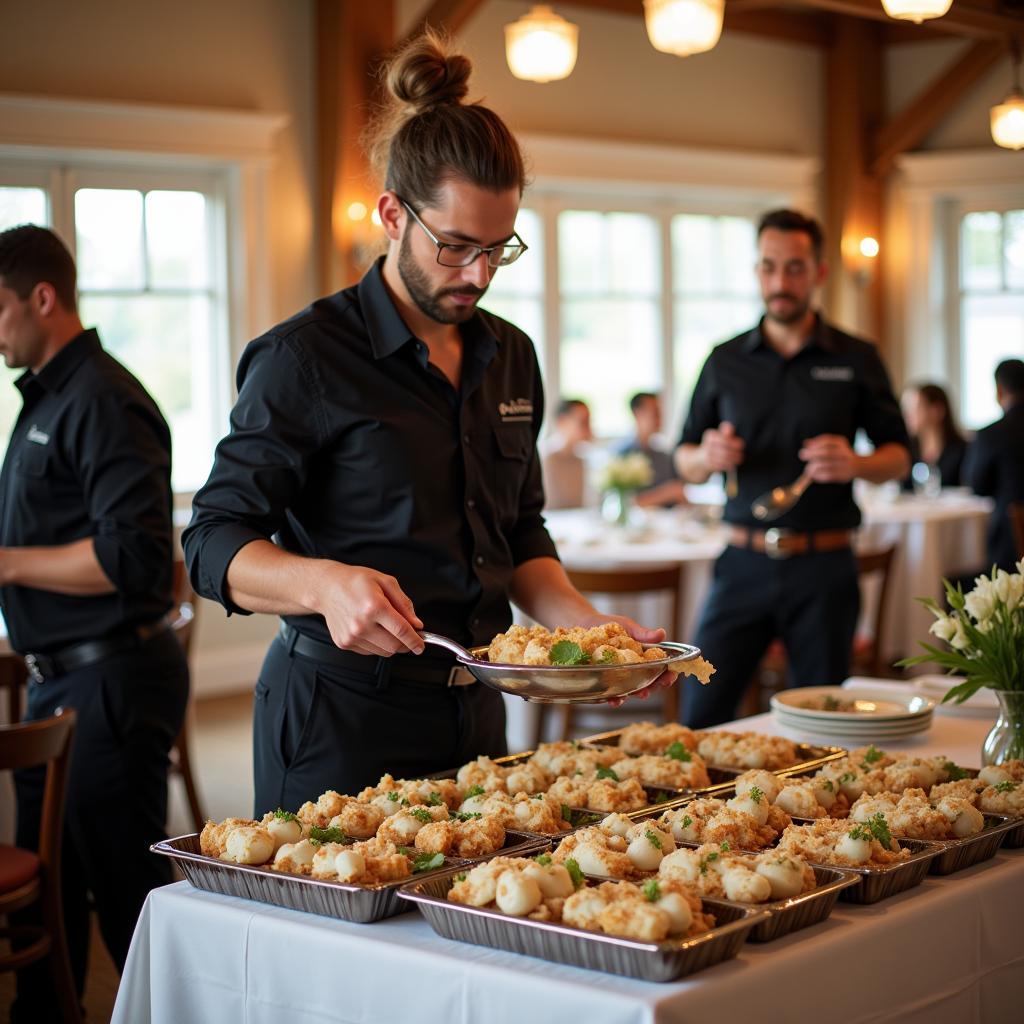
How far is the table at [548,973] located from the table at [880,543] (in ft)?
10.6

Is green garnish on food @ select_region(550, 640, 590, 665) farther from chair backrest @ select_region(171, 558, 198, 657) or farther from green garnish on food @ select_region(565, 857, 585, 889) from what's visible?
chair backrest @ select_region(171, 558, 198, 657)

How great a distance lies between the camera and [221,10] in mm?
6918

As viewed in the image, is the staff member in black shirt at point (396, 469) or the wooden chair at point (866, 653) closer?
the staff member in black shirt at point (396, 469)

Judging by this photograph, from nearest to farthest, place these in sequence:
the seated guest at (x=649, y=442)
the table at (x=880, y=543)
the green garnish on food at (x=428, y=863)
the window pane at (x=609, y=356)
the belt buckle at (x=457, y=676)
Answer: the green garnish on food at (x=428, y=863)
the belt buckle at (x=457, y=676)
the table at (x=880, y=543)
the seated guest at (x=649, y=442)
the window pane at (x=609, y=356)

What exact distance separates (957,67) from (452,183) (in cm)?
836

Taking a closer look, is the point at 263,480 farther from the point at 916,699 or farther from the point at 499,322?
the point at 916,699

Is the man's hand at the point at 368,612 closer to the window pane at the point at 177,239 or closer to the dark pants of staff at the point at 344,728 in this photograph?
the dark pants of staff at the point at 344,728

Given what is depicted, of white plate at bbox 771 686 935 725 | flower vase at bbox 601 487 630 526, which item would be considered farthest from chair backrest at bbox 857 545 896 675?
white plate at bbox 771 686 935 725

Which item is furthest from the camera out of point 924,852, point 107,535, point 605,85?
point 605,85

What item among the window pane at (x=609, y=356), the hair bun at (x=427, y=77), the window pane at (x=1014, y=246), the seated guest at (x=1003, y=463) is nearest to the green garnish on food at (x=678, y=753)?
the hair bun at (x=427, y=77)

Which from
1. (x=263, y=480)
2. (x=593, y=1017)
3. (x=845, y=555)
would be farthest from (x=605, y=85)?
→ (x=593, y=1017)

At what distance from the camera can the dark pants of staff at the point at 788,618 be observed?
12.9 feet

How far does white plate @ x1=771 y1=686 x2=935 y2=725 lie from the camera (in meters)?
2.43

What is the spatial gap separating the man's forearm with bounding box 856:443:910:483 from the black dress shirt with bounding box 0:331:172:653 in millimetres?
1867
